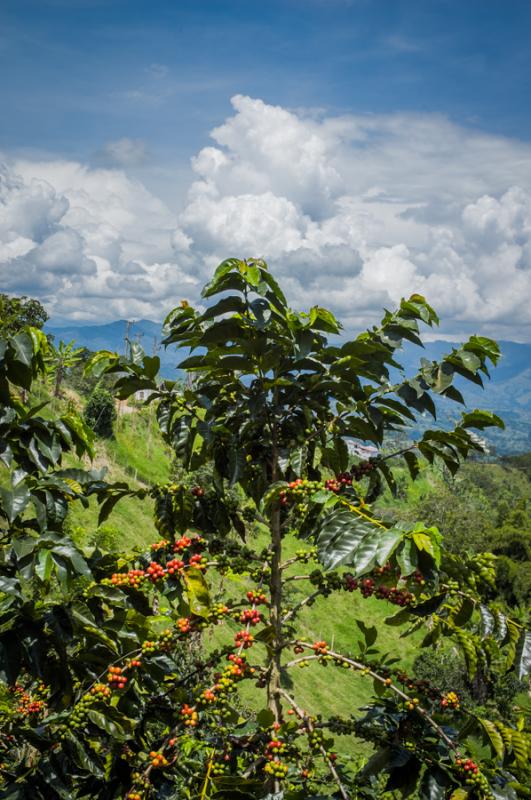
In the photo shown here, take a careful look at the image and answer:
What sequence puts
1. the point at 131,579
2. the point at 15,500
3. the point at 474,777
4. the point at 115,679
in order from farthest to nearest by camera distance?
the point at 131,579 → the point at 15,500 → the point at 115,679 → the point at 474,777

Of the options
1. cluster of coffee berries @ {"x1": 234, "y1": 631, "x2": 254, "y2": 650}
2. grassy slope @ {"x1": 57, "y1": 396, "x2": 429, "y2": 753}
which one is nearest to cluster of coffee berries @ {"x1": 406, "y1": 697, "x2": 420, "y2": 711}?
cluster of coffee berries @ {"x1": 234, "y1": 631, "x2": 254, "y2": 650}

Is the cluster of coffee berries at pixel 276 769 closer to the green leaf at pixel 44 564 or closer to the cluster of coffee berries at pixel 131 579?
the cluster of coffee berries at pixel 131 579

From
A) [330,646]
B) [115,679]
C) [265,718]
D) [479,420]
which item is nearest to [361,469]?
[479,420]

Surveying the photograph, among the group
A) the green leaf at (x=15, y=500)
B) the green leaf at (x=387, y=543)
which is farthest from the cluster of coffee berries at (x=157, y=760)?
the green leaf at (x=387, y=543)

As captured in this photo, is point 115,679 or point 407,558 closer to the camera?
point 407,558

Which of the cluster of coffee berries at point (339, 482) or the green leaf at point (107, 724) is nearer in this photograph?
the green leaf at point (107, 724)

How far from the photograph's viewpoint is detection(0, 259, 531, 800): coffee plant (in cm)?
300

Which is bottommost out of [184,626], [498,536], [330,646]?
[498,536]

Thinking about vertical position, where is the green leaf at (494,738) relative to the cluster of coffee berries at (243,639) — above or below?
below

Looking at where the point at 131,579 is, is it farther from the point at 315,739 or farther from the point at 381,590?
the point at 381,590

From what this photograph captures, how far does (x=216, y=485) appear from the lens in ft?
12.8

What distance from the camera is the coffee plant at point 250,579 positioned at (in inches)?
118

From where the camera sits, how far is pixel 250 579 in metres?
3.47

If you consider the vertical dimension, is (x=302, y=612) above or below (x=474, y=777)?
below
